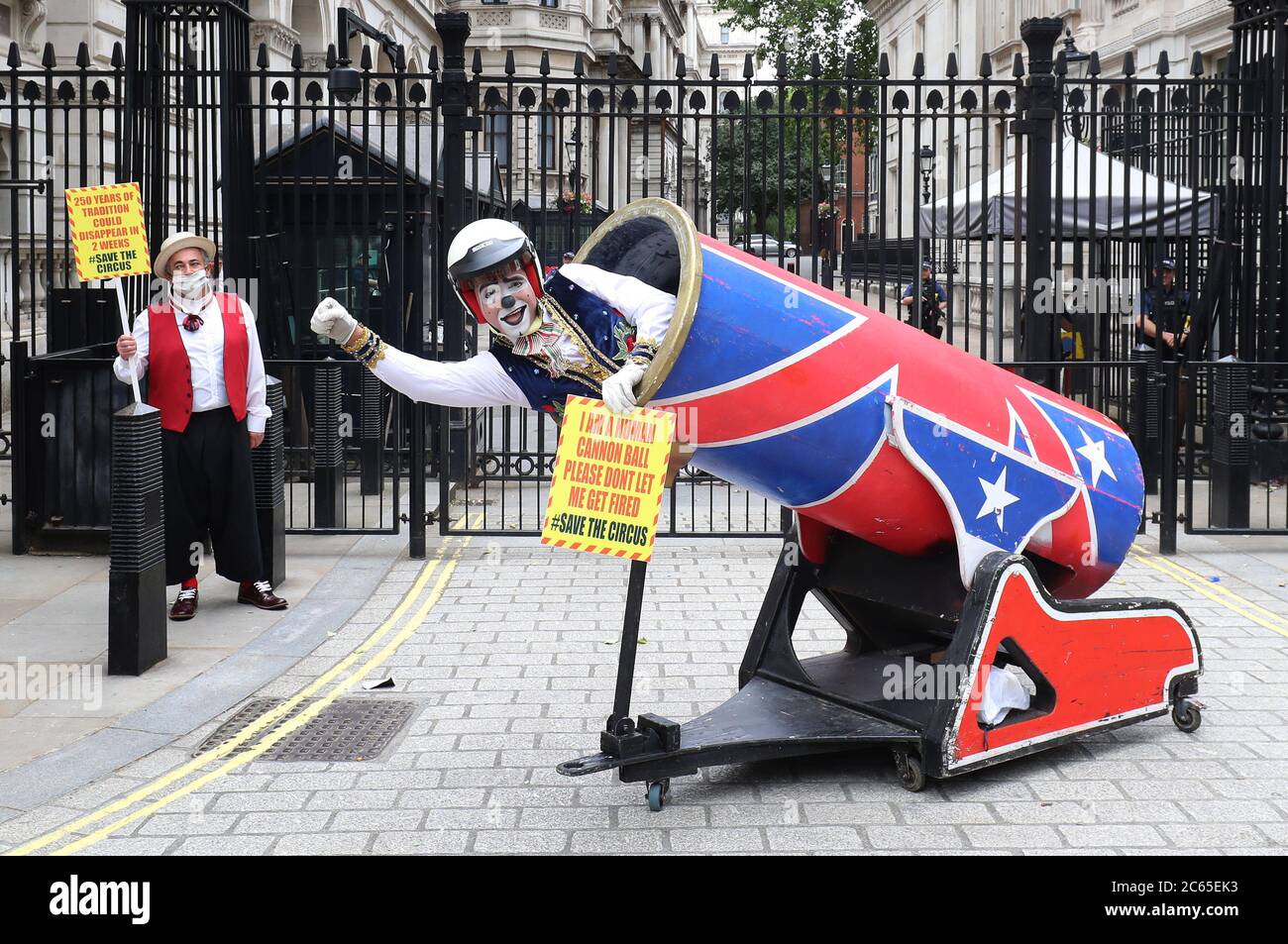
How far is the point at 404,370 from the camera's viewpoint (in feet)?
18.0

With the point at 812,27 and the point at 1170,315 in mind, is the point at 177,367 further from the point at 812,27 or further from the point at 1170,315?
the point at 812,27

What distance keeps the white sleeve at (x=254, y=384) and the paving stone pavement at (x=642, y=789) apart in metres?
1.42

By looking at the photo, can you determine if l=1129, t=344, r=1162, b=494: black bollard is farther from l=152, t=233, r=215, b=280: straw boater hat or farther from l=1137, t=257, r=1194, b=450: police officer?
l=152, t=233, r=215, b=280: straw boater hat

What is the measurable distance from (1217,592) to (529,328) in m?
5.67

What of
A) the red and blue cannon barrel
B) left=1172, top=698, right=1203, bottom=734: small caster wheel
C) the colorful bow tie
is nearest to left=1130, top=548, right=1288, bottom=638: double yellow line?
left=1172, top=698, right=1203, bottom=734: small caster wheel

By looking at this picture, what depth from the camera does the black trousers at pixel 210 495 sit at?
8.17m

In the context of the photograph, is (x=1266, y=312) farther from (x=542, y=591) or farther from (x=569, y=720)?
(x=569, y=720)

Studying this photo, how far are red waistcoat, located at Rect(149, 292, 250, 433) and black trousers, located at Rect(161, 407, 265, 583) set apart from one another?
80 mm

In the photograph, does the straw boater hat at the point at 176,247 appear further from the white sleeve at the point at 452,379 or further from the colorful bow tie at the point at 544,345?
the colorful bow tie at the point at 544,345

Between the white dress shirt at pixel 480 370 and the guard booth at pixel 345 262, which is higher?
the guard booth at pixel 345 262

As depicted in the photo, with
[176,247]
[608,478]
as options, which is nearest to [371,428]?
[176,247]

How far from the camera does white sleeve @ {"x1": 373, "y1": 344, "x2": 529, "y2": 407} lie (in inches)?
214

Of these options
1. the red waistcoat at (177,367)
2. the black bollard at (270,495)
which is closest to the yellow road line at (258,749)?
the black bollard at (270,495)

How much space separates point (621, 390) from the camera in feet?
15.8
